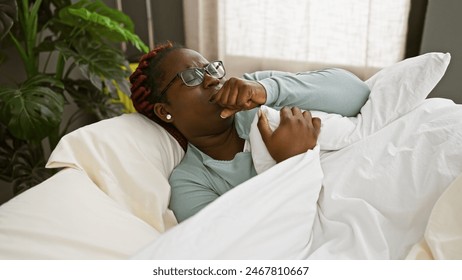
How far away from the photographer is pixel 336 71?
1265mm

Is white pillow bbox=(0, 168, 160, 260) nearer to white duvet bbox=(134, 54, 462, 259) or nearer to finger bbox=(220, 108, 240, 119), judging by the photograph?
white duvet bbox=(134, 54, 462, 259)

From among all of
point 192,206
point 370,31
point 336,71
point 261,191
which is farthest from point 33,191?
point 370,31

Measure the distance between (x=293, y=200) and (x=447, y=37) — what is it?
4.66 ft

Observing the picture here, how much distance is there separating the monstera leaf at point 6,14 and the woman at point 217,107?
72cm

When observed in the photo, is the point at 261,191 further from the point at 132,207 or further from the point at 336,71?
the point at 336,71

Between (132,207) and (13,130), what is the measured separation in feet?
2.71

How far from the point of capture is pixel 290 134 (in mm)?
1014

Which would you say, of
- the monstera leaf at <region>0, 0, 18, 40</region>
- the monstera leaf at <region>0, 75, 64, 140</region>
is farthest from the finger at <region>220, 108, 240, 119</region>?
the monstera leaf at <region>0, 0, 18, 40</region>

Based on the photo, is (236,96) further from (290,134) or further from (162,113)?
(162,113)

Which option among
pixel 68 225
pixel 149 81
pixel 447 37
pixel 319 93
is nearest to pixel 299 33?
pixel 447 37

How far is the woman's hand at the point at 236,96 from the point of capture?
3.38 feet

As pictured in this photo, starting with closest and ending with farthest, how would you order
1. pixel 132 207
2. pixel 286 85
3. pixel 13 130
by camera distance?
pixel 132 207 < pixel 286 85 < pixel 13 130

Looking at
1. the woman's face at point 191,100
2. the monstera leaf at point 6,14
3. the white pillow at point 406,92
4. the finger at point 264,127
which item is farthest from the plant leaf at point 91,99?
the white pillow at point 406,92

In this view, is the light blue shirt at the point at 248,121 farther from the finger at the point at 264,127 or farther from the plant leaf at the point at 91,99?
the plant leaf at the point at 91,99
